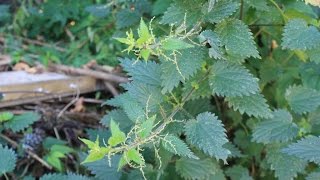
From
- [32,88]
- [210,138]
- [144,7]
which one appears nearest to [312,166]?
[210,138]

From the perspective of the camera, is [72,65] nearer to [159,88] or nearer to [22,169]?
[22,169]

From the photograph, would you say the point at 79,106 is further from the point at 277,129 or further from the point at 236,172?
the point at 277,129

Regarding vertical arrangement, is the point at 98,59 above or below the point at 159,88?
below

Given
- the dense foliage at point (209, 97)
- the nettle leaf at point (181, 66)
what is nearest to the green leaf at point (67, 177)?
the dense foliage at point (209, 97)

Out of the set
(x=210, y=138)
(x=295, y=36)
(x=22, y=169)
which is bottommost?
(x=22, y=169)

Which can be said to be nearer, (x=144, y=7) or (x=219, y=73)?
(x=219, y=73)

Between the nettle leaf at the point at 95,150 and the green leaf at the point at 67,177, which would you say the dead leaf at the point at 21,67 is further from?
the nettle leaf at the point at 95,150

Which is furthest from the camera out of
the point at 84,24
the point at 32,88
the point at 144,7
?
the point at 84,24

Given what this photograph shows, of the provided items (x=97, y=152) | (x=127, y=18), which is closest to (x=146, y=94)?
(x=97, y=152)
